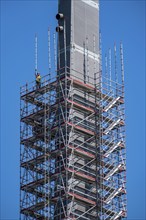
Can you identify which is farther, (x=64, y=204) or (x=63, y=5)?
(x=63, y=5)

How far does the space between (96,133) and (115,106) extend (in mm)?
5431

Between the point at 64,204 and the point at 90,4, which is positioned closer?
the point at 64,204

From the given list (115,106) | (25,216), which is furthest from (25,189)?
(115,106)

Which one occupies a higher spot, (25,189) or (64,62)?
(64,62)

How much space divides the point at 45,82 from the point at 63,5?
10.5 m

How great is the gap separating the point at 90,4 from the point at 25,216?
27463 mm

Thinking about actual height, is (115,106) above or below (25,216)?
above

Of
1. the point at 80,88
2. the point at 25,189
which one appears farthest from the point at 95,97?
the point at 25,189

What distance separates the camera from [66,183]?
173750 mm

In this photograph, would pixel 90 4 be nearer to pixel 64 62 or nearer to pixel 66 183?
pixel 64 62

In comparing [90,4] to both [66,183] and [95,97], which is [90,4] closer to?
[95,97]

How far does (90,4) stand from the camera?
188 metres

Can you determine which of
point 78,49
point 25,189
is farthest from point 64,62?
point 25,189

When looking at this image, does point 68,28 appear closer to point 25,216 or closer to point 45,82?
point 45,82
